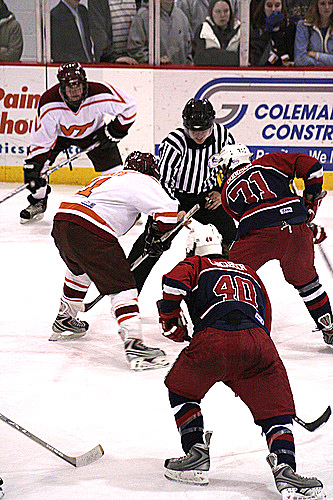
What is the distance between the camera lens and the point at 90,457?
2.40 meters

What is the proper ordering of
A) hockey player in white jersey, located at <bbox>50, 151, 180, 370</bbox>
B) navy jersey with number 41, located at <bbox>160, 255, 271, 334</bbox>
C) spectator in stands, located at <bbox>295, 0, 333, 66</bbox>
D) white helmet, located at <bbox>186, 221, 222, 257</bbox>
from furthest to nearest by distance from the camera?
spectator in stands, located at <bbox>295, 0, 333, 66</bbox>
hockey player in white jersey, located at <bbox>50, 151, 180, 370</bbox>
white helmet, located at <bbox>186, 221, 222, 257</bbox>
navy jersey with number 41, located at <bbox>160, 255, 271, 334</bbox>

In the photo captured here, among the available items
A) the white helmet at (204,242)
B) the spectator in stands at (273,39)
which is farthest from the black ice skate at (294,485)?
the spectator in stands at (273,39)

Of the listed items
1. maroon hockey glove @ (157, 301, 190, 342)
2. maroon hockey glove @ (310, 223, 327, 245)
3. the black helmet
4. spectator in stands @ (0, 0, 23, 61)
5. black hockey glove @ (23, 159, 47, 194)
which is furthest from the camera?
spectator in stands @ (0, 0, 23, 61)

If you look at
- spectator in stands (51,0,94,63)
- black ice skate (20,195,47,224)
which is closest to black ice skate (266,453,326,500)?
black ice skate (20,195,47,224)

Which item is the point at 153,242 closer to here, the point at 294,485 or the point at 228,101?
the point at 294,485

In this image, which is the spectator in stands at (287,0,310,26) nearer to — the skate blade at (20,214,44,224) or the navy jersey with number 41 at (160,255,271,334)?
the skate blade at (20,214,44,224)

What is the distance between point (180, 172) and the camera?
395 cm

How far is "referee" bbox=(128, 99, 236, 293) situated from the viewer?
3887mm

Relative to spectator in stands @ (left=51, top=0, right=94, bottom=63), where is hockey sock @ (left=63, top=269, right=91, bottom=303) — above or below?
below

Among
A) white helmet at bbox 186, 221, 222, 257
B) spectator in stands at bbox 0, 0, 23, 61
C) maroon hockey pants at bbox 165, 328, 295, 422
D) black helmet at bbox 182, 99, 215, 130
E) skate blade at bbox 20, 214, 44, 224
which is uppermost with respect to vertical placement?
spectator in stands at bbox 0, 0, 23, 61

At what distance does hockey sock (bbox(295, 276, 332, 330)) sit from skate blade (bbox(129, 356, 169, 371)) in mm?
629

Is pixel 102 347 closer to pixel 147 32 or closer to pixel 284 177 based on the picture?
pixel 284 177

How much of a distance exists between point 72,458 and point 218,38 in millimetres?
4866

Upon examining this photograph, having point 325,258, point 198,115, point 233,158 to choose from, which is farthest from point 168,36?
point 233,158
